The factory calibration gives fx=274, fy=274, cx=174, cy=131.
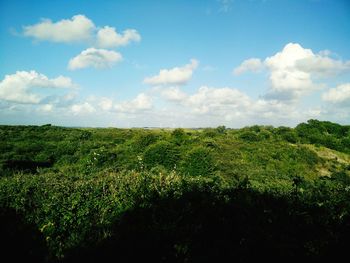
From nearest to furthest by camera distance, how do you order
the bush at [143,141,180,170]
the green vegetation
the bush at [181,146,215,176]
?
the green vegetation < the bush at [181,146,215,176] < the bush at [143,141,180,170]

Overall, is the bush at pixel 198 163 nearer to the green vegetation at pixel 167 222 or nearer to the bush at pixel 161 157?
the bush at pixel 161 157

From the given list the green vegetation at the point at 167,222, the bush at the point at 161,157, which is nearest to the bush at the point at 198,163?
the bush at the point at 161,157

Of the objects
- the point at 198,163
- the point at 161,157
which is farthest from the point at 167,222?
the point at 161,157

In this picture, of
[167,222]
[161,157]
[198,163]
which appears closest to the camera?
[167,222]

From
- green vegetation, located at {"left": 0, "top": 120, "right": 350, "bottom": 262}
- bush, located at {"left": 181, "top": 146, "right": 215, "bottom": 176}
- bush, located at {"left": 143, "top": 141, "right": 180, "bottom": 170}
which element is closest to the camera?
green vegetation, located at {"left": 0, "top": 120, "right": 350, "bottom": 262}

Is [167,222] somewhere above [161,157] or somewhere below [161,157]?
below

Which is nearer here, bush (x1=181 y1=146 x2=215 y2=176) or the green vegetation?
the green vegetation

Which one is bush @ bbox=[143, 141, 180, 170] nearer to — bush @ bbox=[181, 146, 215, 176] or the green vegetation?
bush @ bbox=[181, 146, 215, 176]

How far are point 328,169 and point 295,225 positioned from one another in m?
19.8

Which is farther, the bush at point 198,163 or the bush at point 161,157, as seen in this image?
the bush at point 161,157

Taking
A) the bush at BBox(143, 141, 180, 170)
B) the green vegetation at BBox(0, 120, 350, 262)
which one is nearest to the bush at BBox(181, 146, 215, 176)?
the bush at BBox(143, 141, 180, 170)

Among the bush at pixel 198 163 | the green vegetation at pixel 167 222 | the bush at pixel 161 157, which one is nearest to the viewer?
the green vegetation at pixel 167 222

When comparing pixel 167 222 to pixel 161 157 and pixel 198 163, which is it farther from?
pixel 161 157

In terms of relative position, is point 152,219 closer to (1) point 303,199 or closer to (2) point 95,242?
(2) point 95,242
